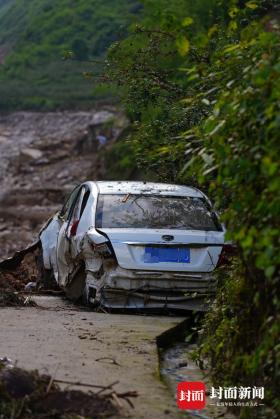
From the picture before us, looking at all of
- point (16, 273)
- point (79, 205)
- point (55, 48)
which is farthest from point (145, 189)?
point (55, 48)

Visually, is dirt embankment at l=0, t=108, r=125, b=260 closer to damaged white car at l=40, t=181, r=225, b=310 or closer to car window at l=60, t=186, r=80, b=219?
car window at l=60, t=186, r=80, b=219

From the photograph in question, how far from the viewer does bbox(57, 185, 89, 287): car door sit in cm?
1107

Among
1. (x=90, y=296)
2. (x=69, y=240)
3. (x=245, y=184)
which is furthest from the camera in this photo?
(x=69, y=240)

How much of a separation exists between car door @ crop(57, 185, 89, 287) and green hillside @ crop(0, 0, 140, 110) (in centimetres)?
6158

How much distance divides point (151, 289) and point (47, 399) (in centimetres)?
463

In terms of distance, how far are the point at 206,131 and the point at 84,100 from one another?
7062 centimetres

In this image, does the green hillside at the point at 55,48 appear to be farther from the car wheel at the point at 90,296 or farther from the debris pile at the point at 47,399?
the debris pile at the point at 47,399

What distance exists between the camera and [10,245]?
29688mm

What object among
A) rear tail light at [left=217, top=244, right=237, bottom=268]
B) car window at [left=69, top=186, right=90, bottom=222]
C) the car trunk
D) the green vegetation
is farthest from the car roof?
the green vegetation

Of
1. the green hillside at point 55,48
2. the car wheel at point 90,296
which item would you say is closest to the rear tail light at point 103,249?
the car wheel at point 90,296

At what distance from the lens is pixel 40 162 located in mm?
50500

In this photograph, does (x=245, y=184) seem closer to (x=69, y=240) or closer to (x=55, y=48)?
(x=69, y=240)

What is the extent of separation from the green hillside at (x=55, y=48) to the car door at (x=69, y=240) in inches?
2424

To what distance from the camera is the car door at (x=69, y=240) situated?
11.1m
